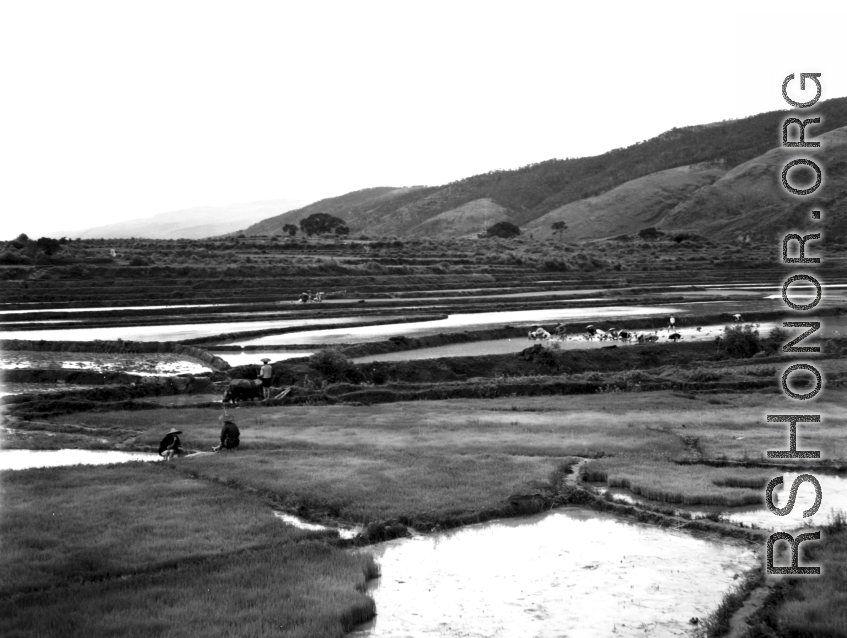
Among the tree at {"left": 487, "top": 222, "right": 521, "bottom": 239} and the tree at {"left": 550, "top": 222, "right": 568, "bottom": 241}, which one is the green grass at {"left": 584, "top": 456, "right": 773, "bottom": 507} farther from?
the tree at {"left": 550, "top": 222, "right": 568, "bottom": 241}

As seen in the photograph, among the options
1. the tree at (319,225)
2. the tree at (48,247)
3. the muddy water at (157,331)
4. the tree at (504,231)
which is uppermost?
the tree at (319,225)

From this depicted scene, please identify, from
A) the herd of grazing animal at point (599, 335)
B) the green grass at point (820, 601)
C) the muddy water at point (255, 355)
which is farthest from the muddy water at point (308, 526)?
the herd of grazing animal at point (599, 335)

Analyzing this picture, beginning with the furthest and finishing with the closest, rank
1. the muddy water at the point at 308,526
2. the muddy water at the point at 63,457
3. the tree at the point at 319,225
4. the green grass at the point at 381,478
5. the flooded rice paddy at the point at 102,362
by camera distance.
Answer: the tree at the point at 319,225, the flooded rice paddy at the point at 102,362, the muddy water at the point at 63,457, the green grass at the point at 381,478, the muddy water at the point at 308,526

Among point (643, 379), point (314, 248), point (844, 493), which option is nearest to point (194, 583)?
point (844, 493)

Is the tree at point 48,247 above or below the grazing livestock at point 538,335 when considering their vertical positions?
above

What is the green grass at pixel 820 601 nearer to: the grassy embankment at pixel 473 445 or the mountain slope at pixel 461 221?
the grassy embankment at pixel 473 445
